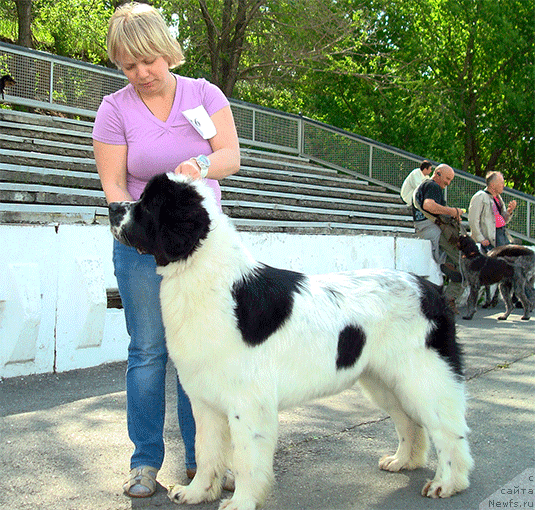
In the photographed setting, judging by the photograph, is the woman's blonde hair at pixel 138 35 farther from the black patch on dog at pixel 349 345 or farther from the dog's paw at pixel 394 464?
the dog's paw at pixel 394 464

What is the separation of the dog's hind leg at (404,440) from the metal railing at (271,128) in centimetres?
1058

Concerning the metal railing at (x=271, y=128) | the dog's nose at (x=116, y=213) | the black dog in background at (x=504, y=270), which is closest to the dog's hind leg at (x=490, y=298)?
the black dog in background at (x=504, y=270)

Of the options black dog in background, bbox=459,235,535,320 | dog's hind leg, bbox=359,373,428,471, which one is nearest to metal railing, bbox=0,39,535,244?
black dog in background, bbox=459,235,535,320

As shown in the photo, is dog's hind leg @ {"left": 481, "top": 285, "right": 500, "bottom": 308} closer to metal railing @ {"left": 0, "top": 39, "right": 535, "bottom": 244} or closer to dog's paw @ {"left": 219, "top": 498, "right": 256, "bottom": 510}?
metal railing @ {"left": 0, "top": 39, "right": 535, "bottom": 244}

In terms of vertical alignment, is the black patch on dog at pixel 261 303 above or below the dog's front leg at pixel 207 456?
above

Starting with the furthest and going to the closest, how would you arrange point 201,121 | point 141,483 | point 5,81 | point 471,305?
1. point 5,81
2. point 471,305
3. point 201,121
4. point 141,483

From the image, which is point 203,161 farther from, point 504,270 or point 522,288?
point 522,288

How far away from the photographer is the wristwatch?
3191 millimetres

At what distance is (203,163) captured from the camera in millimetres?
3213

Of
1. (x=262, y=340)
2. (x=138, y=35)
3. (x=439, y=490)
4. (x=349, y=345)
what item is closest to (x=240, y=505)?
(x=262, y=340)

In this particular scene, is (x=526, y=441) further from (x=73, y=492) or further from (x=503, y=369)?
(x=73, y=492)

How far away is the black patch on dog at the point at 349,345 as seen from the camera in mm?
3260

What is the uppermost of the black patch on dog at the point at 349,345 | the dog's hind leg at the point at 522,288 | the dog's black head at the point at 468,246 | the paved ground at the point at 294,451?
the dog's black head at the point at 468,246

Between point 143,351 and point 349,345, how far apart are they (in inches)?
44.4
